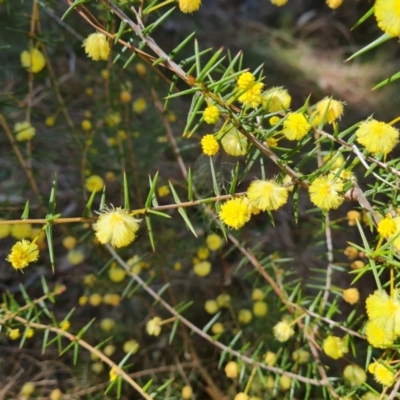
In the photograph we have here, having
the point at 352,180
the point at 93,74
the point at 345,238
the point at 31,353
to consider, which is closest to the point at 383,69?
the point at 345,238

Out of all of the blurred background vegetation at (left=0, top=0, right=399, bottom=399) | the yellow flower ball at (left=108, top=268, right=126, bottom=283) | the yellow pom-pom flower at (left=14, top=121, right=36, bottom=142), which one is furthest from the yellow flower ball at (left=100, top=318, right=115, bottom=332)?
the yellow pom-pom flower at (left=14, top=121, right=36, bottom=142)

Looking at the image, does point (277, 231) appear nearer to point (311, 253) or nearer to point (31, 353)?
point (311, 253)

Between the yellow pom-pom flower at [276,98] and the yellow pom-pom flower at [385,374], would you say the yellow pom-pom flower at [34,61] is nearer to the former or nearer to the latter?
the yellow pom-pom flower at [276,98]

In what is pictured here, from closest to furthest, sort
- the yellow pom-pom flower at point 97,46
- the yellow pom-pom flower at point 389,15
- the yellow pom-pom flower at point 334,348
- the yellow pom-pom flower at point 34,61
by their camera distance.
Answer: the yellow pom-pom flower at point 389,15 → the yellow pom-pom flower at point 97,46 → the yellow pom-pom flower at point 334,348 → the yellow pom-pom flower at point 34,61

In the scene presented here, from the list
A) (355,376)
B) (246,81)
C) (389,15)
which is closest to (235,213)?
(246,81)

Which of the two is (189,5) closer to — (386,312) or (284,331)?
(386,312)

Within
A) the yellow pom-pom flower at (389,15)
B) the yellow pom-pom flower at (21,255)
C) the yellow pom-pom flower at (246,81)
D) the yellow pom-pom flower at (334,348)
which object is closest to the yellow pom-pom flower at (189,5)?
the yellow pom-pom flower at (246,81)

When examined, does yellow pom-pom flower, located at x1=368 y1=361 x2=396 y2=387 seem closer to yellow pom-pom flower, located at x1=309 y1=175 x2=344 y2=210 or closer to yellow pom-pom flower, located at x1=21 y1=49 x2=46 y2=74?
yellow pom-pom flower, located at x1=309 y1=175 x2=344 y2=210
